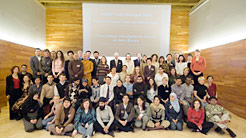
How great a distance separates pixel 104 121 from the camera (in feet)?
9.64

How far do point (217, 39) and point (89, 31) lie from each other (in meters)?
5.83

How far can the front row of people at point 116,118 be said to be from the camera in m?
2.81

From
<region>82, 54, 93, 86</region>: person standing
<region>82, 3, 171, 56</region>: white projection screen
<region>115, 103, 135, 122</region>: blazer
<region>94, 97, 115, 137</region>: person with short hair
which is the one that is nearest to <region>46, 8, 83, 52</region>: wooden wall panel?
<region>82, 3, 171, 56</region>: white projection screen

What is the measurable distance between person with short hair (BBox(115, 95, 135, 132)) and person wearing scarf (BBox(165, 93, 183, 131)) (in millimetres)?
928

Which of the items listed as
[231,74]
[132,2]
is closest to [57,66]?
[132,2]

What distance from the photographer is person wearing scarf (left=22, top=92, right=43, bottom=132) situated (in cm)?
291

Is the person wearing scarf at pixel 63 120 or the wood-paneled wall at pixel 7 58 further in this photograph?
the wood-paneled wall at pixel 7 58

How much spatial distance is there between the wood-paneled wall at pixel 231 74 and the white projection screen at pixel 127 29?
2.45 metres

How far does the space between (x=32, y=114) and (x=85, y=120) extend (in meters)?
1.33

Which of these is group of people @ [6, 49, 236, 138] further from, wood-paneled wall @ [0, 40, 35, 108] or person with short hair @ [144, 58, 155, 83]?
wood-paneled wall @ [0, 40, 35, 108]

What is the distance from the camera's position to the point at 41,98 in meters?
3.33

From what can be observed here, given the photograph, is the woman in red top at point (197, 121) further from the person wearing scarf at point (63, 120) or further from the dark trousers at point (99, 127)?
the person wearing scarf at point (63, 120)

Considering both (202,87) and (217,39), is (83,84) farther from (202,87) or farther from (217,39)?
(217,39)

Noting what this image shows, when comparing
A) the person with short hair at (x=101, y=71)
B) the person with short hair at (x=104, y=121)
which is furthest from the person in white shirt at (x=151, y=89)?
the person with short hair at (x=101, y=71)
